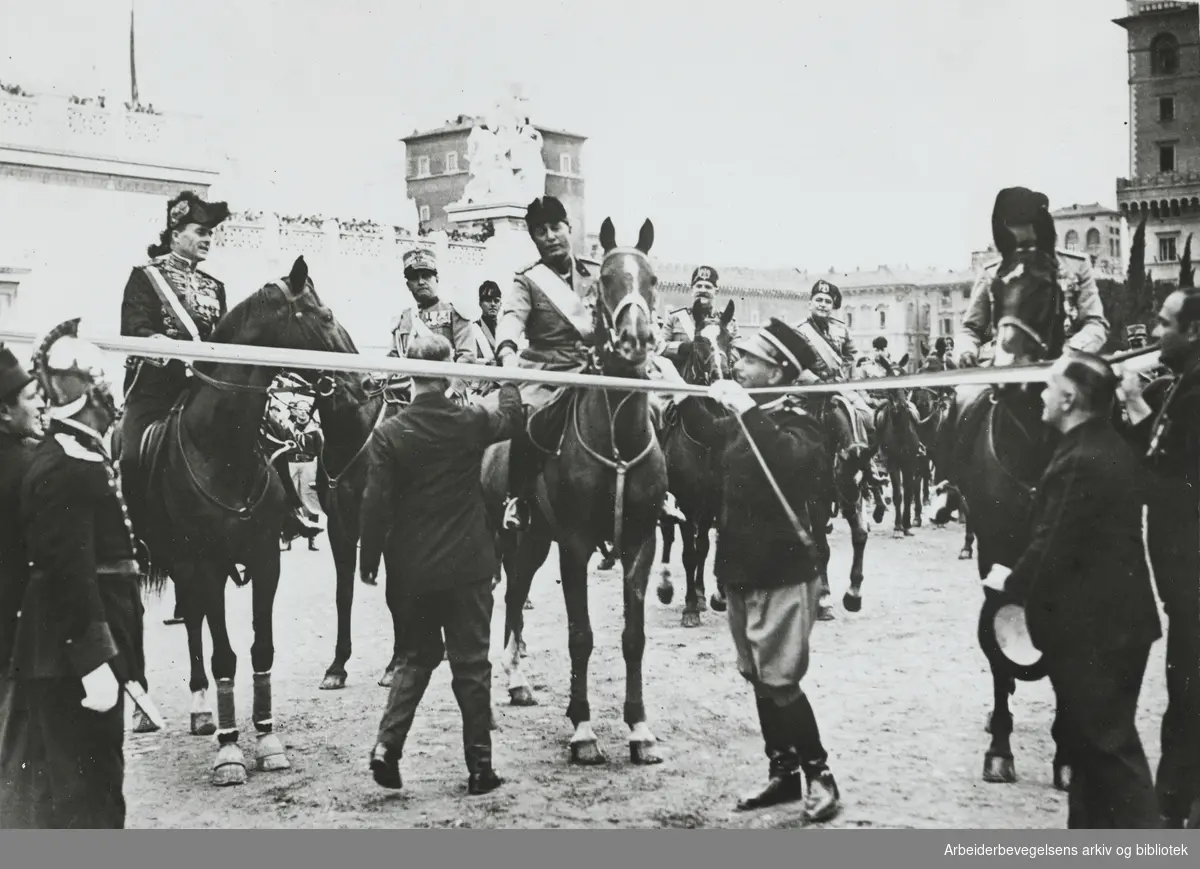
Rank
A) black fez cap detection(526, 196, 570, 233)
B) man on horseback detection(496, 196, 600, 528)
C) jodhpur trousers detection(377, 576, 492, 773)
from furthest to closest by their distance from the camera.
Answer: black fez cap detection(526, 196, 570, 233)
man on horseback detection(496, 196, 600, 528)
jodhpur trousers detection(377, 576, 492, 773)

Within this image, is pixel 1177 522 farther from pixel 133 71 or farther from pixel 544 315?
pixel 133 71

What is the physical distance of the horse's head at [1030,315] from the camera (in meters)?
6.25

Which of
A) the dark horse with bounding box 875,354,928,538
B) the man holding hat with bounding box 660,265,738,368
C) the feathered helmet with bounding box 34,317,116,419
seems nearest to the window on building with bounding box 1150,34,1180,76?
the man holding hat with bounding box 660,265,738,368

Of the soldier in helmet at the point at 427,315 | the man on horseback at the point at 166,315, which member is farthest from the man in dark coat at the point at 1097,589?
the man on horseback at the point at 166,315

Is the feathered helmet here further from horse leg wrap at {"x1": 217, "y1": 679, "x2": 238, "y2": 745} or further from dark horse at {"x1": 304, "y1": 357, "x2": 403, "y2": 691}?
dark horse at {"x1": 304, "y1": 357, "x2": 403, "y2": 691}

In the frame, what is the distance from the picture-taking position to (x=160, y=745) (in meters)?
6.97

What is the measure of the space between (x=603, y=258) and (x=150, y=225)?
3007mm

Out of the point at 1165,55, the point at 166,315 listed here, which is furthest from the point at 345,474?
the point at 1165,55

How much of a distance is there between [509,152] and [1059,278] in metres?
3.47

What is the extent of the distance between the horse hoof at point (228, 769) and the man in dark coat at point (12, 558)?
111 centimetres

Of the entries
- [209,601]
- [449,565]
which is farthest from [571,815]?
[209,601]

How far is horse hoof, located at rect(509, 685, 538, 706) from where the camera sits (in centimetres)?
770

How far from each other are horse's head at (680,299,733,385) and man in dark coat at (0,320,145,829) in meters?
5.03

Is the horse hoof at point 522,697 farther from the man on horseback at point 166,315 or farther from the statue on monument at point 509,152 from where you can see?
the statue on monument at point 509,152
